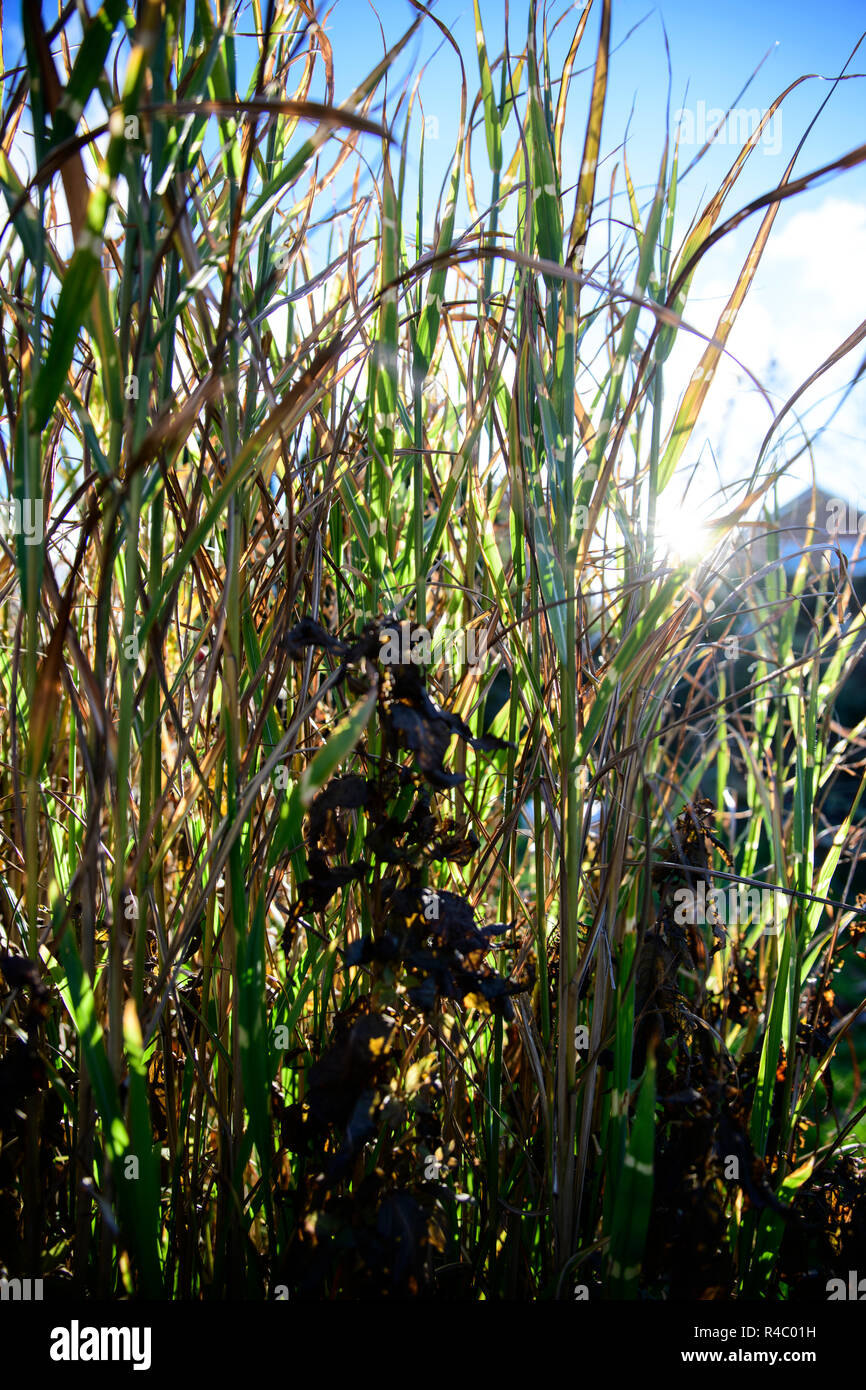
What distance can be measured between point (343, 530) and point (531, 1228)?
0.81m

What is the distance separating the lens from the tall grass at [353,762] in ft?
1.89

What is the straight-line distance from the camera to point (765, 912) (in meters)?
1.12

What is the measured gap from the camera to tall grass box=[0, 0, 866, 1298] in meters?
0.58

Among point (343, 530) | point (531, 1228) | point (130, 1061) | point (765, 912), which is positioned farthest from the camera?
point (765, 912)

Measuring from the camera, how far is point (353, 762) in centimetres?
83

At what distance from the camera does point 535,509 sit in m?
0.70

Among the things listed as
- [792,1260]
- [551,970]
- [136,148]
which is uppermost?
[136,148]

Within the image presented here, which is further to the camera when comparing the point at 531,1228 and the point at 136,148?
the point at 531,1228

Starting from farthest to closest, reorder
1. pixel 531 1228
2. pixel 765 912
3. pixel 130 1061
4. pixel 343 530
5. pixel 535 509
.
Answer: pixel 765 912 → pixel 343 530 → pixel 531 1228 → pixel 535 509 → pixel 130 1061

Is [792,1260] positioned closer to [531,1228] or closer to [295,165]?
[531,1228]
